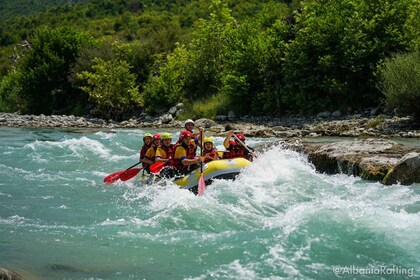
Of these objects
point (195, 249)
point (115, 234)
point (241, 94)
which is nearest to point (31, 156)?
point (115, 234)

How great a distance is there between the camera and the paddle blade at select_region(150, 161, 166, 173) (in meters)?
10.8

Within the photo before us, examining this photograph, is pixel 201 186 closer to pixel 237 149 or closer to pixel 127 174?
pixel 237 149

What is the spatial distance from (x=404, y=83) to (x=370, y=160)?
8.10 meters

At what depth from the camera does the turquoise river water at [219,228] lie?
19.4 feet

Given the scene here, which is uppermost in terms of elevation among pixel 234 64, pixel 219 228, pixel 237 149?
pixel 234 64

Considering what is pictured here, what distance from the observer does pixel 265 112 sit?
25406 millimetres

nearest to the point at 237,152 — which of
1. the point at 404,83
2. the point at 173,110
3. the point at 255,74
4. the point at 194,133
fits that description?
the point at 194,133

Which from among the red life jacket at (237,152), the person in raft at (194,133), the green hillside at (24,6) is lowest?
the red life jacket at (237,152)

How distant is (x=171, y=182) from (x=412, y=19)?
14.9 metres

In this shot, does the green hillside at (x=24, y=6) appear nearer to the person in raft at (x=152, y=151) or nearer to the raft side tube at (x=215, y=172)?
the person in raft at (x=152, y=151)

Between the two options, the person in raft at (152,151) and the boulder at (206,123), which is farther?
the boulder at (206,123)

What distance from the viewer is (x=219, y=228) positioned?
7426 mm

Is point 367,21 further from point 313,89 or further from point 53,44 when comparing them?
point 53,44

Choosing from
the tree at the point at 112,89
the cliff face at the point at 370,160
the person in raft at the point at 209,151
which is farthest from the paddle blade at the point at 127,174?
the tree at the point at 112,89
